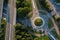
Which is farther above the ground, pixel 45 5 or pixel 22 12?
pixel 45 5

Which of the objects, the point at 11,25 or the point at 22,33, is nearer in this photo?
the point at 22,33

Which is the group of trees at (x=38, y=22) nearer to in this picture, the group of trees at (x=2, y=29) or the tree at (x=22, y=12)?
the tree at (x=22, y=12)

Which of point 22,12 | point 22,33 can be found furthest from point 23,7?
point 22,33

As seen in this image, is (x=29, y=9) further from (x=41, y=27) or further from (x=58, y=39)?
(x=58, y=39)

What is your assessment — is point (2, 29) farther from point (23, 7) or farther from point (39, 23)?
point (39, 23)

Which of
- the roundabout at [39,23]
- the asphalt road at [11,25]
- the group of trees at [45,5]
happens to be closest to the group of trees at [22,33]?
the asphalt road at [11,25]

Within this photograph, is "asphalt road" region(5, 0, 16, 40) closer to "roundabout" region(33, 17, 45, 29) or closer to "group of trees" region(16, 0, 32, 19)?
"group of trees" region(16, 0, 32, 19)
